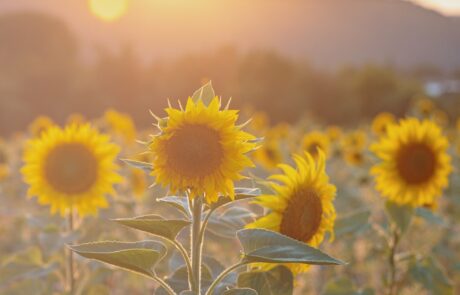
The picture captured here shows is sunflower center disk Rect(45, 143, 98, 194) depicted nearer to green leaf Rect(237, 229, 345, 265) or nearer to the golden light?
green leaf Rect(237, 229, 345, 265)

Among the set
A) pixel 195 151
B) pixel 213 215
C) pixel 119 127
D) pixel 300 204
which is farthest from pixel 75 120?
pixel 195 151

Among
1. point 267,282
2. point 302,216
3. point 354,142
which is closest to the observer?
point 267,282

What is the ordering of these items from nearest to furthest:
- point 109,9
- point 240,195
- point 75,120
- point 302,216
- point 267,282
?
1. point 240,195
2. point 267,282
3. point 302,216
4. point 75,120
5. point 109,9

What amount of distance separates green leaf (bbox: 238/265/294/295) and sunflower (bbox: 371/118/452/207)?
1.12m

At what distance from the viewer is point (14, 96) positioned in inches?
699

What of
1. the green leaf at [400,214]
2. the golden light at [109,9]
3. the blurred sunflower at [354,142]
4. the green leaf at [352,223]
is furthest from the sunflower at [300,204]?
the golden light at [109,9]

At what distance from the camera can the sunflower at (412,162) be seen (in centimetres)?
234

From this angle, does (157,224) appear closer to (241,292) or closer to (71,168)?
(241,292)

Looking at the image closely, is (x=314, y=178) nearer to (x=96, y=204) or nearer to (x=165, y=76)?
(x=96, y=204)

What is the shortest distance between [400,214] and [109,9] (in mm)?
34421

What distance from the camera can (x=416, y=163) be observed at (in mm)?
2398

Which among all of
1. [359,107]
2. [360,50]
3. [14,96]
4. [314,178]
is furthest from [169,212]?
[360,50]

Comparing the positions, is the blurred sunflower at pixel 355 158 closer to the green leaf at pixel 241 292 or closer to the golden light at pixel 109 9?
the green leaf at pixel 241 292

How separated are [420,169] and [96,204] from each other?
1204 mm
